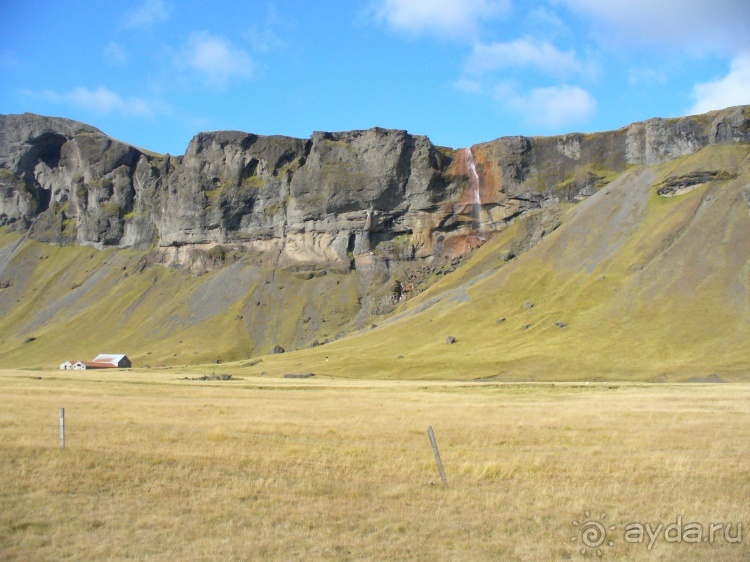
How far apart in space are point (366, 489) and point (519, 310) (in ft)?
335

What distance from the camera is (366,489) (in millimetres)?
17188

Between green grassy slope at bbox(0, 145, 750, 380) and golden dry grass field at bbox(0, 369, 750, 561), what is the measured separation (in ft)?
194

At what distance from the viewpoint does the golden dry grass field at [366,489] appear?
501 inches

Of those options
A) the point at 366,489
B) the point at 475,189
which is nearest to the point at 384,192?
the point at 475,189

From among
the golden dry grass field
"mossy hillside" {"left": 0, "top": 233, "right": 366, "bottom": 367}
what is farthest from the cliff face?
the golden dry grass field

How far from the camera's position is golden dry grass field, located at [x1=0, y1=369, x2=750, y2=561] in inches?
501

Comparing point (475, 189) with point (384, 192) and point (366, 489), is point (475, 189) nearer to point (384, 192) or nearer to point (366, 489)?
point (384, 192)

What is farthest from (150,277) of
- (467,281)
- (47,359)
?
(467,281)

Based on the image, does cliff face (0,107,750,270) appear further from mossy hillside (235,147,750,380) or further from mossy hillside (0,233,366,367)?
mossy hillside (235,147,750,380)

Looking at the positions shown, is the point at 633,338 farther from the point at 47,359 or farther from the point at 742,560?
the point at 47,359

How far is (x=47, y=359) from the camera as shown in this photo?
6038 inches

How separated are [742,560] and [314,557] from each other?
25.9 ft

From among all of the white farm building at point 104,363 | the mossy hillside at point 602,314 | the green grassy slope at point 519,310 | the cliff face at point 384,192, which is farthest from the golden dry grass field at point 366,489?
the cliff face at point 384,192

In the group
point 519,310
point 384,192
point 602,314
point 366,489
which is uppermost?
point 384,192
